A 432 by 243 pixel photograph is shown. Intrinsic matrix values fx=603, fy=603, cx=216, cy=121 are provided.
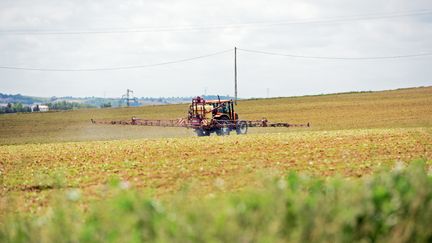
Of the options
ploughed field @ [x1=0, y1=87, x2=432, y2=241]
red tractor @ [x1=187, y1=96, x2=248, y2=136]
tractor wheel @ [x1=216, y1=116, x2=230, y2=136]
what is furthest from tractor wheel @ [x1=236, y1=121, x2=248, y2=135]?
ploughed field @ [x1=0, y1=87, x2=432, y2=241]

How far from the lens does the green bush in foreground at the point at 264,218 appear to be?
6.59 meters

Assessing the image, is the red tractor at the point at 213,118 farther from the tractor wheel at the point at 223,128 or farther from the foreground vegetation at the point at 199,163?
the foreground vegetation at the point at 199,163

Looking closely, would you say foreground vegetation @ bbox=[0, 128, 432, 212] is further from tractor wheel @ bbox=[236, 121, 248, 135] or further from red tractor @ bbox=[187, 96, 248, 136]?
tractor wheel @ bbox=[236, 121, 248, 135]

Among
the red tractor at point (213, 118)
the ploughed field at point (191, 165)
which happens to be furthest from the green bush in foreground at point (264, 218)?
the red tractor at point (213, 118)

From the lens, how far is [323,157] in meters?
23.2

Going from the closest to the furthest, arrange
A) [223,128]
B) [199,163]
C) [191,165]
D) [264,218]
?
[264,218]
[191,165]
[199,163]
[223,128]

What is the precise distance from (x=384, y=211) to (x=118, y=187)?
3.33 metres

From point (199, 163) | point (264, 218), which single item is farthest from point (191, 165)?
point (264, 218)

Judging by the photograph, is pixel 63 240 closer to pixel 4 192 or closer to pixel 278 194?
pixel 278 194

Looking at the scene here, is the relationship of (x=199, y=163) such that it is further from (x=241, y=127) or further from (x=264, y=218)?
(x=241, y=127)

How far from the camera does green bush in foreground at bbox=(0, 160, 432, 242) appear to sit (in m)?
6.59

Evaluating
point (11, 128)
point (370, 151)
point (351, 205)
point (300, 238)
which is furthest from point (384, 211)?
point (11, 128)

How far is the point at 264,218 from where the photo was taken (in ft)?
22.8

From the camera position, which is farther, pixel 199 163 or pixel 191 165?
pixel 199 163
